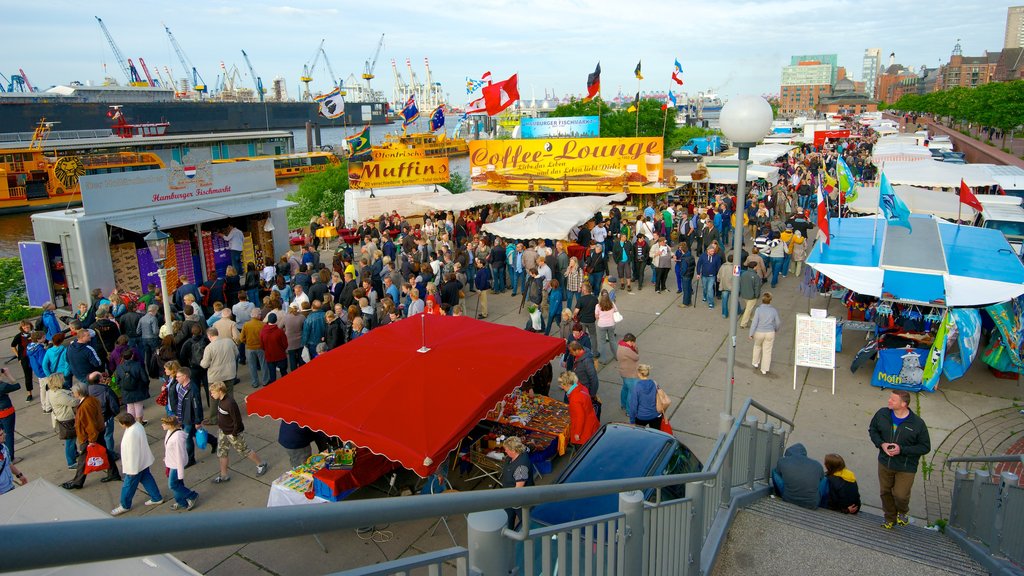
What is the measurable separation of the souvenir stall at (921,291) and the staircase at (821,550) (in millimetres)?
5223

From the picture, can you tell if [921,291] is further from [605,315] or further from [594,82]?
[594,82]

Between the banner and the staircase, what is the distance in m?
23.6

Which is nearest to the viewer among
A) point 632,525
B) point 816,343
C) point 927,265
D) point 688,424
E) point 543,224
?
point 632,525

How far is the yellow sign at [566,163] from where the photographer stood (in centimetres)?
2506

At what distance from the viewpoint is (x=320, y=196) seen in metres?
36.3

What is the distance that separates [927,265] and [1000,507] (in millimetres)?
6982

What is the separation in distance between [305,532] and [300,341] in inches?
425

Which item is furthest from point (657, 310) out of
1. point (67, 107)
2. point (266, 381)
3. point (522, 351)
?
point (67, 107)

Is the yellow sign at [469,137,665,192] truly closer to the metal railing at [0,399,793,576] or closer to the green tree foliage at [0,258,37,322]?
the green tree foliage at [0,258,37,322]

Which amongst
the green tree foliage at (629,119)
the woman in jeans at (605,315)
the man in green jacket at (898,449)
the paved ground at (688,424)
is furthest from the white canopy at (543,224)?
the green tree foliage at (629,119)

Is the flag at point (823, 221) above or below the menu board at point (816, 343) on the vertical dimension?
above

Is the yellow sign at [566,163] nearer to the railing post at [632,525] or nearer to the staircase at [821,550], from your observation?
the staircase at [821,550]

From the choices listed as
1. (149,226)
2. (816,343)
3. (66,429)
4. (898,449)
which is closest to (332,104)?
(149,226)

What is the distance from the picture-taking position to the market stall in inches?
594
